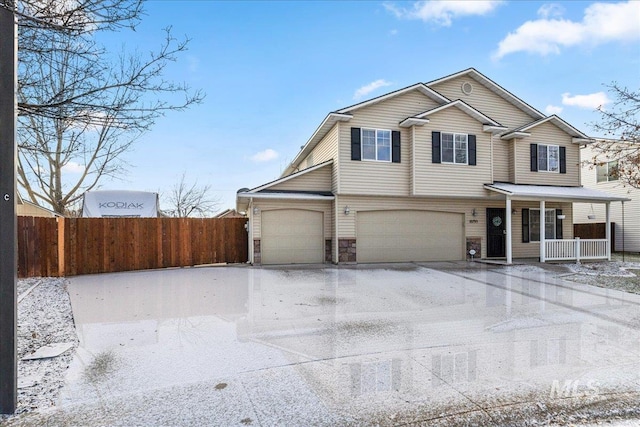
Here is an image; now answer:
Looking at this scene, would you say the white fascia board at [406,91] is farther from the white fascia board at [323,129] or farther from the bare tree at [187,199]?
the bare tree at [187,199]

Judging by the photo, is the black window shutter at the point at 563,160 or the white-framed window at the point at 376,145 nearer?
the white-framed window at the point at 376,145

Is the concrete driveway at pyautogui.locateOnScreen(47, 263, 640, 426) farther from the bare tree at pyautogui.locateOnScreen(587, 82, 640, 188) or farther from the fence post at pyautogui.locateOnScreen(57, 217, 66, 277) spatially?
the bare tree at pyautogui.locateOnScreen(587, 82, 640, 188)

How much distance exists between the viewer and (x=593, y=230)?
1973 centimetres

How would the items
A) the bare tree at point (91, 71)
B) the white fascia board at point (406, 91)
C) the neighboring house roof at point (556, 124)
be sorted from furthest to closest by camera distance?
1. the neighboring house roof at point (556, 124)
2. the white fascia board at point (406, 91)
3. the bare tree at point (91, 71)

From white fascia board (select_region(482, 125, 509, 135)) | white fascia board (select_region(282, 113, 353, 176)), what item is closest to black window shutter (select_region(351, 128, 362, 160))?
white fascia board (select_region(282, 113, 353, 176))

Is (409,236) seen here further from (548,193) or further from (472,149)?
(548,193)

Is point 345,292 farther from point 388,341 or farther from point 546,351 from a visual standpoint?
point 546,351

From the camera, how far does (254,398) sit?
3.31 metres

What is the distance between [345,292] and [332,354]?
4.00 meters

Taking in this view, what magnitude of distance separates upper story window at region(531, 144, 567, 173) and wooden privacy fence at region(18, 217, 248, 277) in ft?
40.5

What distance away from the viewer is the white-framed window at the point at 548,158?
15.4 metres

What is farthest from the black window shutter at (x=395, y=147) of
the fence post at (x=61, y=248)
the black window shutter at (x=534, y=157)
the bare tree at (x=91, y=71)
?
the fence post at (x=61, y=248)

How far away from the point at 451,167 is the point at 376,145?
9.98ft

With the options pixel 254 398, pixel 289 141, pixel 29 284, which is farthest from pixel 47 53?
pixel 289 141
